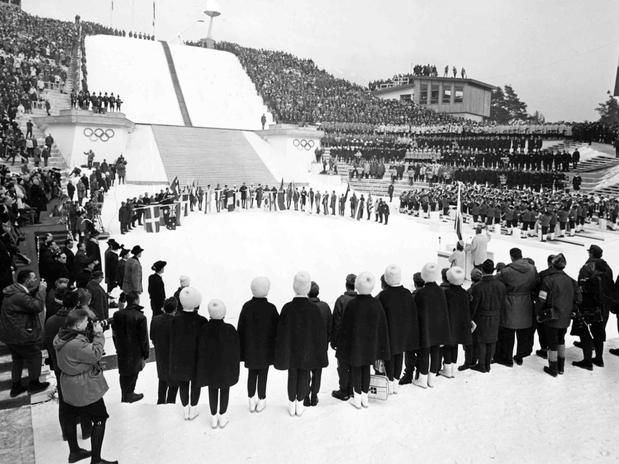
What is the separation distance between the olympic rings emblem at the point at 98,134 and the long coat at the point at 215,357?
72.6 feet

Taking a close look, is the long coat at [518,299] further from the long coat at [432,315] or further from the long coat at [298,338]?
the long coat at [298,338]

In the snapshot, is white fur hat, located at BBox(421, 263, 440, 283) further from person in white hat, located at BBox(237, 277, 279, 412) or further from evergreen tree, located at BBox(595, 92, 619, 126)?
evergreen tree, located at BBox(595, 92, 619, 126)

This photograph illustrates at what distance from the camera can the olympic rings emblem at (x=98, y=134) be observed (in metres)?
23.7

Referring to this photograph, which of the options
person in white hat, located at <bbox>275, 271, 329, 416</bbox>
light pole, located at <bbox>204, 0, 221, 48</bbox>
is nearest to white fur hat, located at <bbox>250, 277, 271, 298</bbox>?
person in white hat, located at <bbox>275, 271, 329, 416</bbox>

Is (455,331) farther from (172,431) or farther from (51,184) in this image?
(51,184)

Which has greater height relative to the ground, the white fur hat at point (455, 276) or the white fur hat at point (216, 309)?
the white fur hat at point (455, 276)

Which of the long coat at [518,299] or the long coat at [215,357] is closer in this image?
the long coat at [215,357]

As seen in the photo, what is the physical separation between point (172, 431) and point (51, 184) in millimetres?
13578

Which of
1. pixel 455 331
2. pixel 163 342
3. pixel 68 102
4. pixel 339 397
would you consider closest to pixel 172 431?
pixel 163 342

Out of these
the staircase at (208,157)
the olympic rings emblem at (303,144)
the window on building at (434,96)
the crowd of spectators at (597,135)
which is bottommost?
the staircase at (208,157)

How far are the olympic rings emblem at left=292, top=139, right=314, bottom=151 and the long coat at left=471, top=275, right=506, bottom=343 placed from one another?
25862 mm

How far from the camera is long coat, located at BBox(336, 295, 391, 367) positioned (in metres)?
4.74

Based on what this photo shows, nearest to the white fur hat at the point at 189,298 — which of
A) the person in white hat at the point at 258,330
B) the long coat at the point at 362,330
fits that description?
the person in white hat at the point at 258,330

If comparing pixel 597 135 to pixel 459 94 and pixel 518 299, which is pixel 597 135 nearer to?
pixel 459 94
